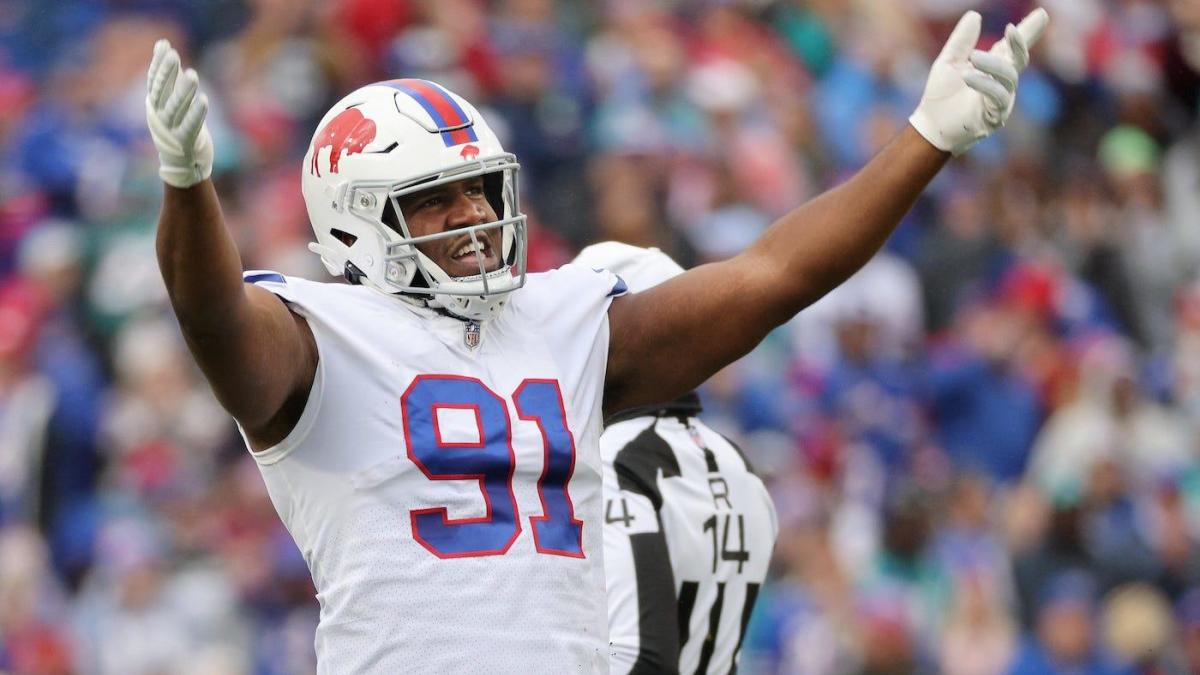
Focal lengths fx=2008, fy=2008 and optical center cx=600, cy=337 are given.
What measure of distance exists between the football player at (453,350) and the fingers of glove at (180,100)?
5 cm

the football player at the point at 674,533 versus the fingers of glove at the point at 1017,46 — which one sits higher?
the fingers of glove at the point at 1017,46

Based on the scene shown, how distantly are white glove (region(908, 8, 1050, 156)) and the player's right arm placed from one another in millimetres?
1270

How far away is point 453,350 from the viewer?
3.71m

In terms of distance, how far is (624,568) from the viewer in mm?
4641

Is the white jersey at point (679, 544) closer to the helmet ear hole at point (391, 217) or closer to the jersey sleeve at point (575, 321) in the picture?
the jersey sleeve at point (575, 321)

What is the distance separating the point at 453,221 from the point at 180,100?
2.36 feet

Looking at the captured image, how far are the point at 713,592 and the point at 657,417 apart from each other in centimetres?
45

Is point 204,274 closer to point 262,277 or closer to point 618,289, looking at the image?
point 262,277

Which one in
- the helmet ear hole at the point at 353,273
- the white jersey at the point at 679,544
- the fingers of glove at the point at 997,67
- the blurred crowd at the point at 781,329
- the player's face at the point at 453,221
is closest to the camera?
the fingers of glove at the point at 997,67

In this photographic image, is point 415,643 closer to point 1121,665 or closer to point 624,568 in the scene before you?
point 624,568

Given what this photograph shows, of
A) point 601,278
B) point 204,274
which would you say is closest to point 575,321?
point 601,278

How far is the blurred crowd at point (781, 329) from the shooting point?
8625 millimetres

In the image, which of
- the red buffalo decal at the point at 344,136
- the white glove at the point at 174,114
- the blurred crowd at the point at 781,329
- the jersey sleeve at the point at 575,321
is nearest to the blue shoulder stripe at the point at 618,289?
the jersey sleeve at the point at 575,321

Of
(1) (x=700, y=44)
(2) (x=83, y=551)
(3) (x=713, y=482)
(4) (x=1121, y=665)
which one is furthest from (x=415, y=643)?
(1) (x=700, y=44)
